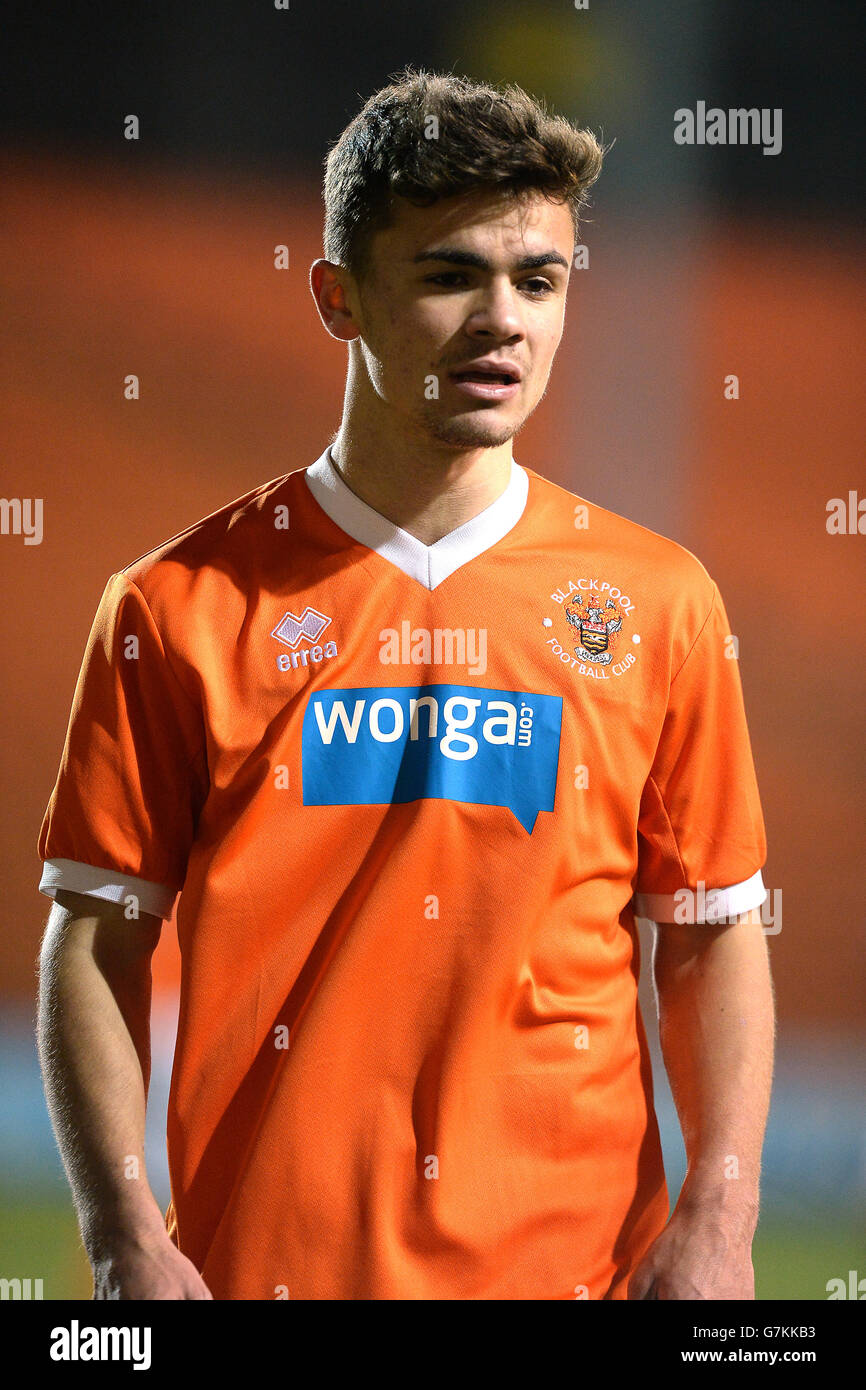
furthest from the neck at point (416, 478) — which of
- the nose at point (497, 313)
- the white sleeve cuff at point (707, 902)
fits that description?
the white sleeve cuff at point (707, 902)

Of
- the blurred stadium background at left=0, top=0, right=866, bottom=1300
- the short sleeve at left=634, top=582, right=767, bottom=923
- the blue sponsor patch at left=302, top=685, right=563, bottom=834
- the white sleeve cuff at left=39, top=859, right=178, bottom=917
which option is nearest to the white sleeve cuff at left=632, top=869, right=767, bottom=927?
the short sleeve at left=634, top=582, right=767, bottom=923

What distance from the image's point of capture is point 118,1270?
1180 millimetres

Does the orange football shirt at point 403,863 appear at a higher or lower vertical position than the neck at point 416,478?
lower

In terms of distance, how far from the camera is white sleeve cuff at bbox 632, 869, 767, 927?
1.28 meters

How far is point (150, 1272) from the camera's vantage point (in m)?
1.16

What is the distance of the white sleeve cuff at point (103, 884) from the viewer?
4.03 ft

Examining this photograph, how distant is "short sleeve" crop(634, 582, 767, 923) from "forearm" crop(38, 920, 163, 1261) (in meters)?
0.53

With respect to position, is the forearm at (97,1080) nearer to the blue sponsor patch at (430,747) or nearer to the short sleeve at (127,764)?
the short sleeve at (127,764)

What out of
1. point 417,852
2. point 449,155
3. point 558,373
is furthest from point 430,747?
point 558,373

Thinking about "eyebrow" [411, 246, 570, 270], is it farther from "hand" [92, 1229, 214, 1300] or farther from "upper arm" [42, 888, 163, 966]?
"hand" [92, 1229, 214, 1300]

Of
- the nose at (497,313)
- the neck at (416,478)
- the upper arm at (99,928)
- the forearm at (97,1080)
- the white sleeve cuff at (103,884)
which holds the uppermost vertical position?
the nose at (497,313)

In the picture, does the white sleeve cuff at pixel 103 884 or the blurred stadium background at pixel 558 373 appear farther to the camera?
the blurred stadium background at pixel 558 373

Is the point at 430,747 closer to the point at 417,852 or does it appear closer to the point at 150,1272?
the point at 417,852

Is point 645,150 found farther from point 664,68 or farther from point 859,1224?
point 859,1224
